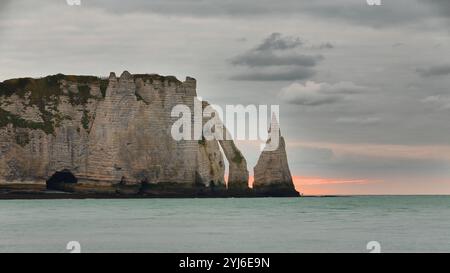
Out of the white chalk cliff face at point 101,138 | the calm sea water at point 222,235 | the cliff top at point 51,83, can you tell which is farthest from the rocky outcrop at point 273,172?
the calm sea water at point 222,235

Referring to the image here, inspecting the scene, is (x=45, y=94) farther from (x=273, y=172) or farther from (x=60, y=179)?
(x=273, y=172)

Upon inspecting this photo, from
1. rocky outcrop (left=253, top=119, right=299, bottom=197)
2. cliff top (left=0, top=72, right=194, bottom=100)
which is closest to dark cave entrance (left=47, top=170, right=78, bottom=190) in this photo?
cliff top (left=0, top=72, right=194, bottom=100)

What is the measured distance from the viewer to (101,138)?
126688 mm

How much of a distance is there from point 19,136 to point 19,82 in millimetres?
8879

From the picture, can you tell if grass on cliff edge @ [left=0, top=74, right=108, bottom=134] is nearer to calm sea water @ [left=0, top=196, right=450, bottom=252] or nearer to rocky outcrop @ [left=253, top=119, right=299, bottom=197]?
rocky outcrop @ [left=253, top=119, right=299, bottom=197]

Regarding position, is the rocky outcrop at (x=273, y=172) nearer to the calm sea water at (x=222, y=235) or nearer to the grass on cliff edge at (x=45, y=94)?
the grass on cliff edge at (x=45, y=94)

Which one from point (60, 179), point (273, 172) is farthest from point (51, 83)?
point (273, 172)

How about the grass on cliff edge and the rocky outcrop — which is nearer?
the grass on cliff edge

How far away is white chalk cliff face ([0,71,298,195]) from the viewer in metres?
127

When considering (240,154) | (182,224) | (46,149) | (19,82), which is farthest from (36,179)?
(182,224)

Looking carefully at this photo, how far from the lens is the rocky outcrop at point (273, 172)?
137 meters

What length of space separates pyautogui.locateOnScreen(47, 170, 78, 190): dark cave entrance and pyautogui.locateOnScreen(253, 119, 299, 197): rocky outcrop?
97.0 feet

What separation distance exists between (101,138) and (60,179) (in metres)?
10.2

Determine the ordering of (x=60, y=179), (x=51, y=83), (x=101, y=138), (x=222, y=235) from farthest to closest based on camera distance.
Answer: (x=51, y=83)
(x=60, y=179)
(x=101, y=138)
(x=222, y=235)
